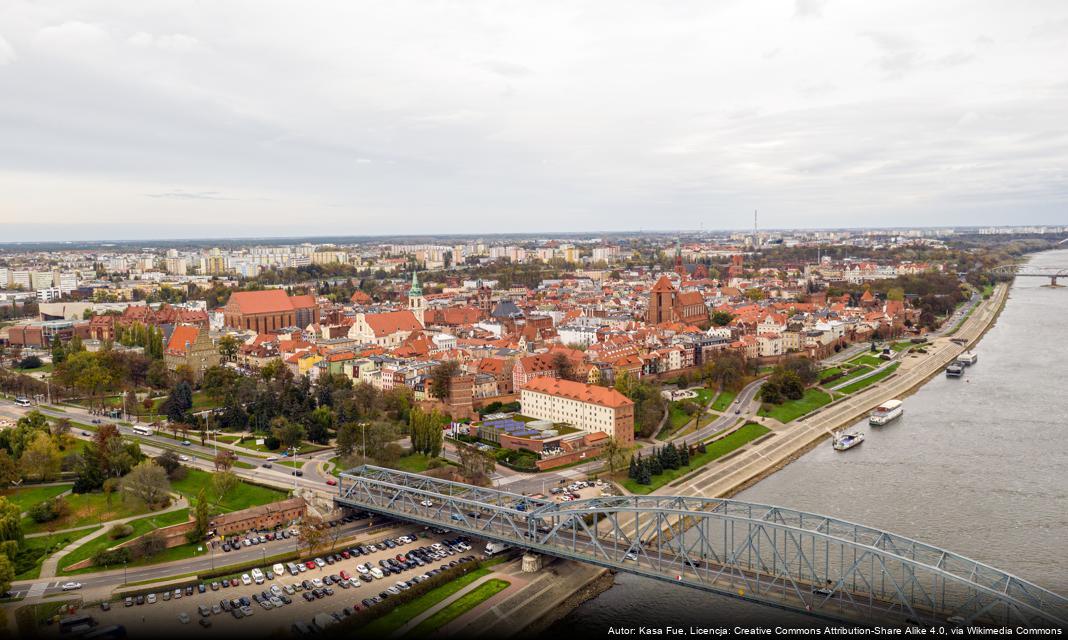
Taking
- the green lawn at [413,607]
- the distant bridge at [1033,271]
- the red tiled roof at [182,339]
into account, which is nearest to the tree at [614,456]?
the green lawn at [413,607]

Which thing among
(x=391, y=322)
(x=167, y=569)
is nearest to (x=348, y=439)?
(x=167, y=569)

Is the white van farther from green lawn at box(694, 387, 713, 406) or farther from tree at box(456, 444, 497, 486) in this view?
green lawn at box(694, 387, 713, 406)

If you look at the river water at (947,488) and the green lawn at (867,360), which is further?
the green lawn at (867,360)

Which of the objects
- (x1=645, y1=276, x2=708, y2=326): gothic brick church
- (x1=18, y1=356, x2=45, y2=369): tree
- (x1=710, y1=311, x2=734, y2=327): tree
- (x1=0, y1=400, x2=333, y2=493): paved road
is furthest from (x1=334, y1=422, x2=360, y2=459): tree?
(x1=710, y1=311, x2=734, y2=327): tree

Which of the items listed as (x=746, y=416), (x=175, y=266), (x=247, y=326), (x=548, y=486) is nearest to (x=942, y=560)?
(x=548, y=486)

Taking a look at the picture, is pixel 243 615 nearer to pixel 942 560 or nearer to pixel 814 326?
pixel 942 560

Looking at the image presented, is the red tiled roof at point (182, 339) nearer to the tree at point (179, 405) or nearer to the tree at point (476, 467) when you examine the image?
the tree at point (179, 405)
